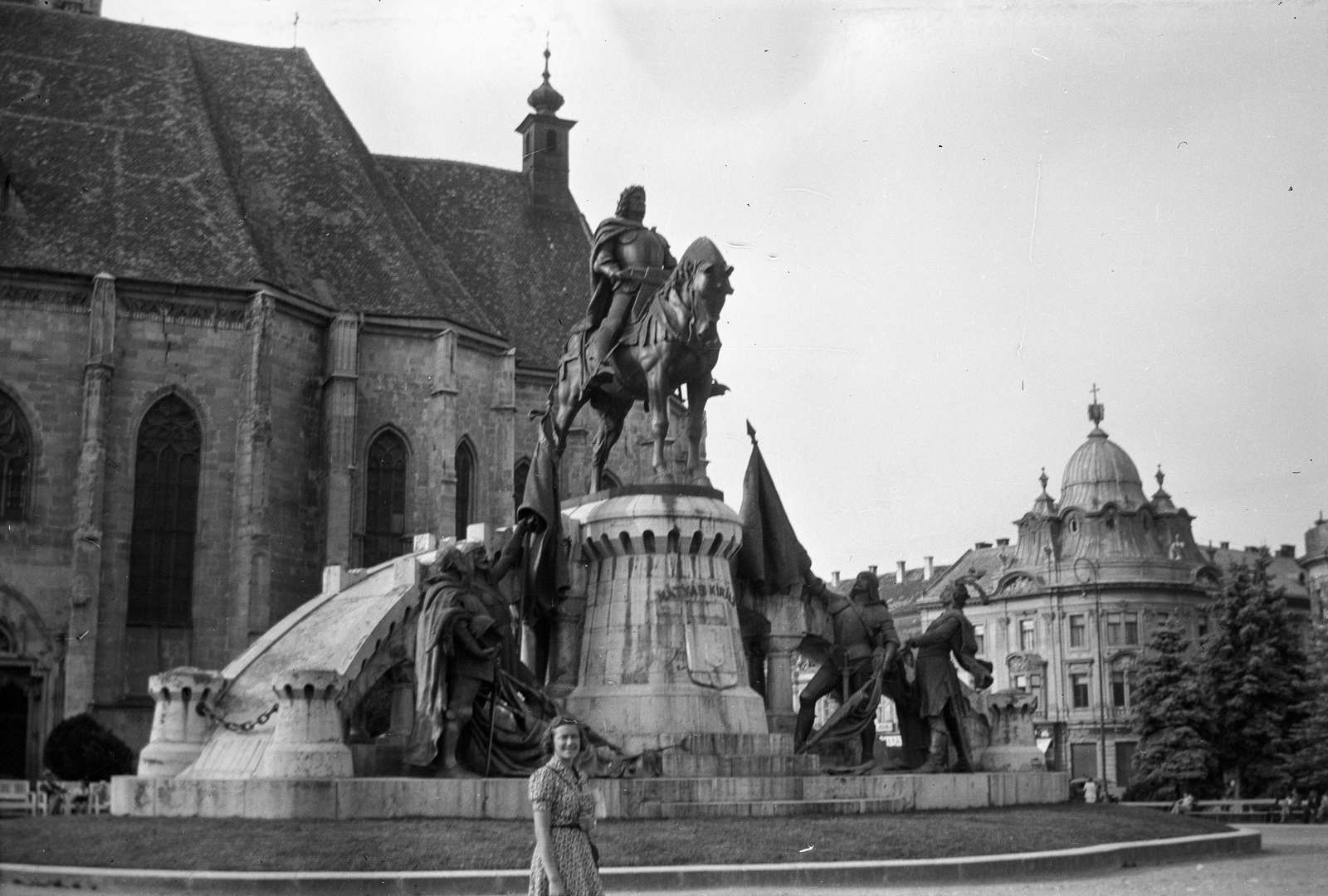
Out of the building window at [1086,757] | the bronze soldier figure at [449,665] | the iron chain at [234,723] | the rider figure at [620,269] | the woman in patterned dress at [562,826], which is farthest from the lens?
the building window at [1086,757]

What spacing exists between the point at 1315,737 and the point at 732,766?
24.1 metres

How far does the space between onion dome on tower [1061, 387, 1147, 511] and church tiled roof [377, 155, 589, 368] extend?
3461cm

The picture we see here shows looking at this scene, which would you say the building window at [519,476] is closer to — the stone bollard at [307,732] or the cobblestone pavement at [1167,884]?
the stone bollard at [307,732]

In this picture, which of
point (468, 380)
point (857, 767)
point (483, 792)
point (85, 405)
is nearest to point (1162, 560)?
point (468, 380)

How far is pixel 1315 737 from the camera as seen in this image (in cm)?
3722

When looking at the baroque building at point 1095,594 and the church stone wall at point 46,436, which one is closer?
the church stone wall at point 46,436

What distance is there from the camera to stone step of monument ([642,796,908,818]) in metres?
16.7

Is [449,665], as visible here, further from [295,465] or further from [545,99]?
[545,99]

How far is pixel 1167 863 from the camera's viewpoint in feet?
54.5

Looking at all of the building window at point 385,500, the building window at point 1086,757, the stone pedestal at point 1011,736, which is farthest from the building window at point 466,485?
the building window at point 1086,757

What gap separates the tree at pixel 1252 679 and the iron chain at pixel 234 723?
34.2 metres

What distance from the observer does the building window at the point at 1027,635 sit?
77375 mm

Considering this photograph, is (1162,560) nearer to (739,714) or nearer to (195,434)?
(195,434)

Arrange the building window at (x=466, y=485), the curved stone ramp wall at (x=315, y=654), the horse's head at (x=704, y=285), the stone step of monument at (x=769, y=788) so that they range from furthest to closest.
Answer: the building window at (x=466, y=485) → the horse's head at (x=704, y=285) → the curved stone ramp wall at (x=315, y=654) → the stone step of monument at (x=769, y=788)
